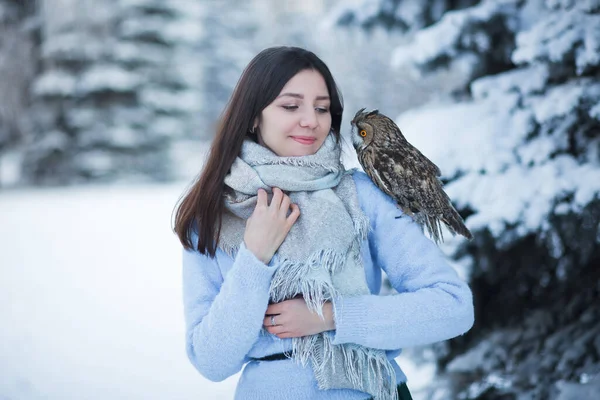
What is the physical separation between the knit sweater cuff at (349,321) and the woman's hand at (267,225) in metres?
0.24

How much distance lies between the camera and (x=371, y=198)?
5.45 feet

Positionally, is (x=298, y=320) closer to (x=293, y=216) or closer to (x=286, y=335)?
(x=286, y=335)

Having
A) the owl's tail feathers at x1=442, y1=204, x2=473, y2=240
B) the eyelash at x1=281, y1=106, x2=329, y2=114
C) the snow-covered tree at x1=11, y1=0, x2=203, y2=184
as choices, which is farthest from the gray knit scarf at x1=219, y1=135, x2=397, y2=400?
the snow-covered tree at x1=11, y1=0, x2=203, y2=184

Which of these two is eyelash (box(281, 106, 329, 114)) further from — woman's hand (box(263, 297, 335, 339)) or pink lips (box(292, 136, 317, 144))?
woman's hand (box(263, 297, 335, 339))

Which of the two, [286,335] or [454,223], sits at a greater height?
[454,223]

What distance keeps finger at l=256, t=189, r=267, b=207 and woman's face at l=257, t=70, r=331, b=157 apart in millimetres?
185

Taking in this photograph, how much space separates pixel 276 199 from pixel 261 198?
0.15ft

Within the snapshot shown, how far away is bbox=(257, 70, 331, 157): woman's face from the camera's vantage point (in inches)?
64.2

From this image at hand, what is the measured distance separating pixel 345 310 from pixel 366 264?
257mm

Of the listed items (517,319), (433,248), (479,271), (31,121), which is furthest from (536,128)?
(31,121)

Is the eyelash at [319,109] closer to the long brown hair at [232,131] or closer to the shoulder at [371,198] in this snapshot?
the long brown hair at [232,131]

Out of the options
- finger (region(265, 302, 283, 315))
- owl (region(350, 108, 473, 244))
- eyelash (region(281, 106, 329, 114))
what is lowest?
finger (region(265, 302, 283, 315))

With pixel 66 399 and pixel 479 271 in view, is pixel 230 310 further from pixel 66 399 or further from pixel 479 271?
pixel 66 399

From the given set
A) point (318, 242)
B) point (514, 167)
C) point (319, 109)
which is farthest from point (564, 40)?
point (318, 242)
